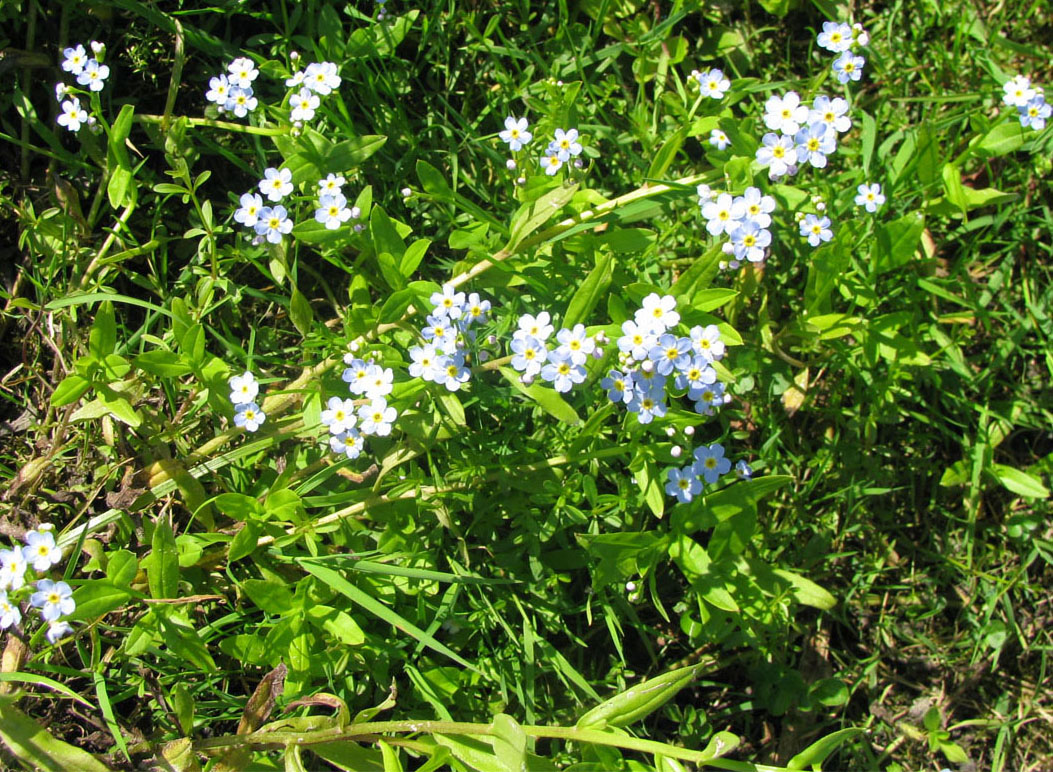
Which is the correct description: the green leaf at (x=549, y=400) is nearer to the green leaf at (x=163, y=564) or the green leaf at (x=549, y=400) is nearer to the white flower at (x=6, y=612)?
the green leaf at (x=163, y=564)

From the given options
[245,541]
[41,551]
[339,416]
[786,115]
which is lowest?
[245,541]

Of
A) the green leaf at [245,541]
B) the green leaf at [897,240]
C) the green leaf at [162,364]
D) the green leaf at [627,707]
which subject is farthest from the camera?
the green leaf at [897,240]

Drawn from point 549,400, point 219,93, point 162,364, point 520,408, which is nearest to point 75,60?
point 219,93

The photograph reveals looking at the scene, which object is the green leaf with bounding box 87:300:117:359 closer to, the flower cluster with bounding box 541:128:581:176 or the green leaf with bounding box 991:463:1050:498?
the flower cluster with bounding box 541:128:581:176

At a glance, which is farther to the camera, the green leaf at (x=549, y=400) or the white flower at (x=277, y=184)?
the white flower at (x=277, y=184)

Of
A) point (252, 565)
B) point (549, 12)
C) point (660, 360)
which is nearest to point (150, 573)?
point (252, 565)

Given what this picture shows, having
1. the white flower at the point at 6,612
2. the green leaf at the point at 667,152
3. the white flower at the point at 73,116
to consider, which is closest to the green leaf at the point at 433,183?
the green leaf at the point at 667,152

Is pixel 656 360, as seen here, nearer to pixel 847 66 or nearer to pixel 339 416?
pixel 339 416

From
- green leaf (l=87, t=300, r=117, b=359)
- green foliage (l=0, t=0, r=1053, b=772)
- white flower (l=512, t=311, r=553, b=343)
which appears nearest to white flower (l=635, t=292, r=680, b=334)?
green foliage (l=0, t=0, r=1053, b=772)
